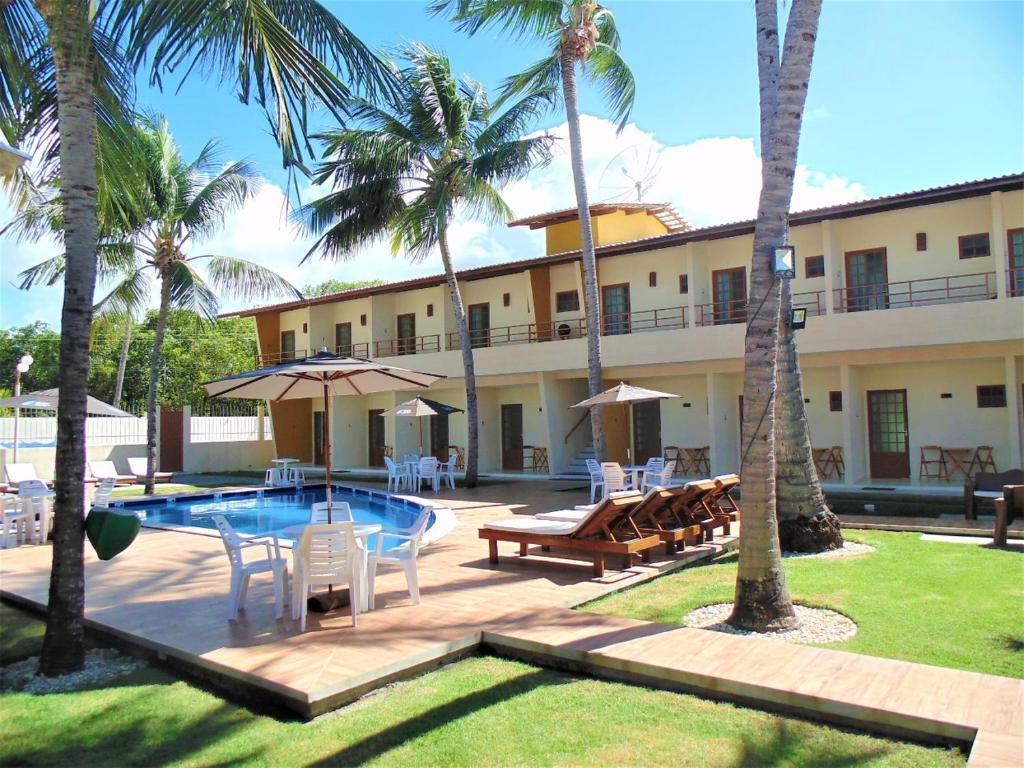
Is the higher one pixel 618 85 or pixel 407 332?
pixel 618 85

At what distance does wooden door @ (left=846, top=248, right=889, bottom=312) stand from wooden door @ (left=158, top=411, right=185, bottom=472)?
74.6ft

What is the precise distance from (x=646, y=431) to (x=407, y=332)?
983 centimetres

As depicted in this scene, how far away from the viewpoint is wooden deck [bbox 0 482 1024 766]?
13.6 ft

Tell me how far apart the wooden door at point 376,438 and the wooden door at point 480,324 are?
4956 mm

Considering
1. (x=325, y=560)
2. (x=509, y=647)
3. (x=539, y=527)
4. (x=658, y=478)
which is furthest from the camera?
(x=658, y=478)

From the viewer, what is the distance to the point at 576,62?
16.2 m

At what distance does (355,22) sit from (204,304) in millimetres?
16704

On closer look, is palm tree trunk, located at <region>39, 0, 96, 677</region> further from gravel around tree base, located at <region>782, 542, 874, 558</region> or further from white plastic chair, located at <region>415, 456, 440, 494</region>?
white plastic chair, located at <region>415, 456, 440, 494</region>

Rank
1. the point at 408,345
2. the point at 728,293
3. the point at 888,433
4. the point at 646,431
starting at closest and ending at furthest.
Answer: the point at 888,433
the point at 728,293
the point at 646,431
the point at 408,345

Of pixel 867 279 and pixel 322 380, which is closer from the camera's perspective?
pixel 322 380

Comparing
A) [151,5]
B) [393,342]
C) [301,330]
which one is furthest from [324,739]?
[301,330]

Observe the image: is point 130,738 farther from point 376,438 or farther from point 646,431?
point 376,438

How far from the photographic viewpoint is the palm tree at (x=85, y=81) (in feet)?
14.6

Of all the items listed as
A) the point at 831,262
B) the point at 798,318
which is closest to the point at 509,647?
the point at 798,318
